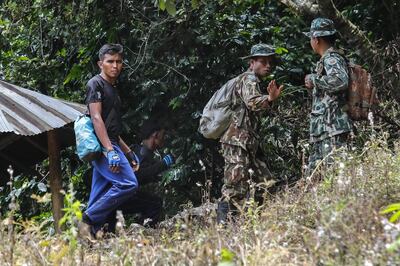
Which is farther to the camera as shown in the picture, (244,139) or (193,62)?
(193,62)

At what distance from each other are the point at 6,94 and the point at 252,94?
293cm

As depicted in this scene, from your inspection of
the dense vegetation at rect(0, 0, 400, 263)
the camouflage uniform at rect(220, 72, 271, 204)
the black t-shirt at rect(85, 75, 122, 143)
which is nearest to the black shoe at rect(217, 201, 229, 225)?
the camouflage uniform at rect(220, 72, 271, 204)

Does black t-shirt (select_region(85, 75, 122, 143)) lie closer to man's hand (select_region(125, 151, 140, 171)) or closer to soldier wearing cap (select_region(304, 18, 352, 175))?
man's hand (select_region(125, 151, 140, 171))

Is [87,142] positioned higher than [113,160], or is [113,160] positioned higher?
[87,142]

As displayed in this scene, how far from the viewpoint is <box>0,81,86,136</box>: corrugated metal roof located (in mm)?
7488

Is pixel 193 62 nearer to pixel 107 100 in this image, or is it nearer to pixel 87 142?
pixel 107 100

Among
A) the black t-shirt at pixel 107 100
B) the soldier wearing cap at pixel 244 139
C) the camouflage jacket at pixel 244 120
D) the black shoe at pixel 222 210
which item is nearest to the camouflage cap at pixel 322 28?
the soldier wearing cap at pixel 244 139

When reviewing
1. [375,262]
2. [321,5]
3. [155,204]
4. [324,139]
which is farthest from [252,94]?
[375,262]

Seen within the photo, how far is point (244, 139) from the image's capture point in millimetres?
7473

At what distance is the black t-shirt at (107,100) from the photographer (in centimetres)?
723

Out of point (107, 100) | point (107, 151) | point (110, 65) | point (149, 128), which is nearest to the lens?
point (107, 151)

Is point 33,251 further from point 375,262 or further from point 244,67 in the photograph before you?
point 244,67

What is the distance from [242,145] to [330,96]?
1009mm

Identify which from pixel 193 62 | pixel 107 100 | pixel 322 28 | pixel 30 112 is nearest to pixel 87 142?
pixel 107 100
